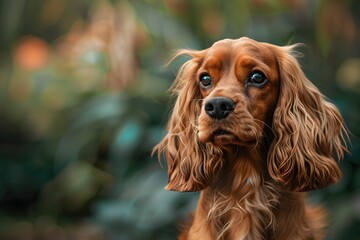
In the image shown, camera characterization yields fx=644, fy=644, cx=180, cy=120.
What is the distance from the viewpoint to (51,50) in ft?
17.1

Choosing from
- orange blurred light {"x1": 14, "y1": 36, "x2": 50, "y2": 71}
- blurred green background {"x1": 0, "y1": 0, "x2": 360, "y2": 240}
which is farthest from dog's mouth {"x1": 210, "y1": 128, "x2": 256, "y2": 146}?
orange blurred light {"x1": 14, "y1": 36, "x2": 50, "y2": 71}

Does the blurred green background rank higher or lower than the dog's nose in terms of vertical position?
lower

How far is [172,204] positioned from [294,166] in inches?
68.9

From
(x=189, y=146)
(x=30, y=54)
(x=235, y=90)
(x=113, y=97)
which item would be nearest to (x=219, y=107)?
(x=235, y=90)

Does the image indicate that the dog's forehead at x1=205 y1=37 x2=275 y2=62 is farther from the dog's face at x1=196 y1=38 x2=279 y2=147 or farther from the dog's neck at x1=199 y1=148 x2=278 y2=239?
the dog's neck at x1=199 y1=148 x2=278 y2=239

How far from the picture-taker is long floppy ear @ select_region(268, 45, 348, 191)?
1.26 m

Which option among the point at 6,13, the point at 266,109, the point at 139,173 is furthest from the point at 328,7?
the point at 6,13

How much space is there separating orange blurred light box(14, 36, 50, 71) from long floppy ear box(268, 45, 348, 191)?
394cm

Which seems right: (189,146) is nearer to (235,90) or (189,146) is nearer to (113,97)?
(235,90)

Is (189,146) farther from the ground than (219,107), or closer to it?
closer to it

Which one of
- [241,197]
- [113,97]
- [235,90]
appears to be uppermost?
[235,90]

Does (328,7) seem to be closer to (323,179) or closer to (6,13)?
(323,179)

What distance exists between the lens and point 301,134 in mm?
1293

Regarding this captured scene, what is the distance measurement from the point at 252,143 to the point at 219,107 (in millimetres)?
110
